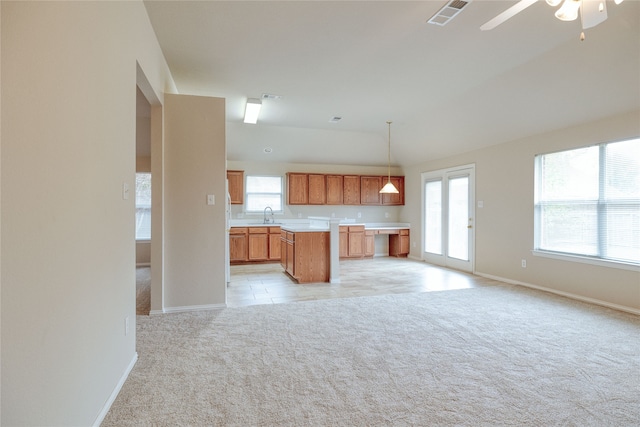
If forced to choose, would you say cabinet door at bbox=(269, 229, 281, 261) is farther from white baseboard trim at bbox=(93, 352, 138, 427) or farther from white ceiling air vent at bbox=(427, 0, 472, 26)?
white ceiling air vent at bbox=(427, 0, 472, 26)

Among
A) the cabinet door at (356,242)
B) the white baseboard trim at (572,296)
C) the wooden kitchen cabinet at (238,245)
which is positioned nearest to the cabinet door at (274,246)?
the wooden kitchen cabinet at (238,245)

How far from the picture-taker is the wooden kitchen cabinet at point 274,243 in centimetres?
770

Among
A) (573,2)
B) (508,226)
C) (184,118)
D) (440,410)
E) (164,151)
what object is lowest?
(440,410)

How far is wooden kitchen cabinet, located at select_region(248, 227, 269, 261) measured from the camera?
24.8ft

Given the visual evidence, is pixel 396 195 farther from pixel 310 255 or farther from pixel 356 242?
pixel 310 255

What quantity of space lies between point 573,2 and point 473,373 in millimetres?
2595

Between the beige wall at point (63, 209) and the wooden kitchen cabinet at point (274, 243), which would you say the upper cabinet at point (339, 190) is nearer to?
the wooden kitchen cabinet at point (274, 243)

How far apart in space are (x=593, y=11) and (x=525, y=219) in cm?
385

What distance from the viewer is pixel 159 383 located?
234cm

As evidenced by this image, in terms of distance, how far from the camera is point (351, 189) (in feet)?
28.5

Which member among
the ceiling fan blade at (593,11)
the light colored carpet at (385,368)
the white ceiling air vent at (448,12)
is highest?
the white ceiling air vent at (448,12)

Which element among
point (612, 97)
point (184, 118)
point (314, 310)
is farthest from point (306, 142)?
point (612, 97)

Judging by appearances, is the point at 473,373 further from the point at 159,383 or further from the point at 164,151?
the point at 164,151

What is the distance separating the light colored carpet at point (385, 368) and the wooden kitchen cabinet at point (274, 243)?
3.67 meters
